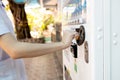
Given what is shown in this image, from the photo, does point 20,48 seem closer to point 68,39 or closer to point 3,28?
point 3,28

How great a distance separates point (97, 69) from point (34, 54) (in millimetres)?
289

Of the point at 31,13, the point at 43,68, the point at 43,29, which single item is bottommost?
the point at 43,68

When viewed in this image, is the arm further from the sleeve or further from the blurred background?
the blurred background

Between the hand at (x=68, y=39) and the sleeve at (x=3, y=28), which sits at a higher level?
the sleeve at (x=3, y=28)

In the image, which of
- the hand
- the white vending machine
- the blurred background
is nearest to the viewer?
the white vending machine

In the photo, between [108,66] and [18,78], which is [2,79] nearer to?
[18,78]

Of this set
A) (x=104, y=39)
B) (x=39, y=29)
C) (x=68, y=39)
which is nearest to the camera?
(x=104, y=39)

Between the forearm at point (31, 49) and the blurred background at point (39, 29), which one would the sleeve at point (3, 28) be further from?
the blurred background at point (39, 29)

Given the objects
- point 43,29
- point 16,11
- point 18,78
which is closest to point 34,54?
point 18,78

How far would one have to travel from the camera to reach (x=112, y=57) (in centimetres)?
101

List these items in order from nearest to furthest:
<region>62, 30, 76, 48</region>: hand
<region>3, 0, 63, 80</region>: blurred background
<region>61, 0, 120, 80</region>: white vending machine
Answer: <region>61, 0, 120, 80</region>: white vending machine → <region>62, 30, 76, 48</region>: hand → <region>3, 0, 63, 80</region>: blurred background

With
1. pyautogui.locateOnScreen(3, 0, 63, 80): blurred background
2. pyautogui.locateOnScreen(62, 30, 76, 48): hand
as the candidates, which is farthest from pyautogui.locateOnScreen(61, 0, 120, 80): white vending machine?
pyautogui.locateOnScreen(3, 0, 63, 80): blurred background

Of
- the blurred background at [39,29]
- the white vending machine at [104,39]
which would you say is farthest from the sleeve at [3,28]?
the blurred background at [39,29]

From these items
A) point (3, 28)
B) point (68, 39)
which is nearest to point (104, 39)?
point (68, 39)
